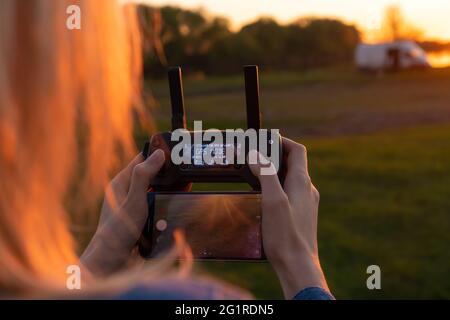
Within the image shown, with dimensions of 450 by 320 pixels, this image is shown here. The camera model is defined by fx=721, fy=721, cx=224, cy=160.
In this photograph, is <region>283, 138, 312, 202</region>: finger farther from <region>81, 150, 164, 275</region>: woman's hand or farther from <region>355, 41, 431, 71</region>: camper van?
<region>355, 41, 431, 71</region>: camper van

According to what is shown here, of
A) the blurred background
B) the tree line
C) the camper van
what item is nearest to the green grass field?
the blurred background

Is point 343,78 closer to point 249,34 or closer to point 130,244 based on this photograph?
point 249,34

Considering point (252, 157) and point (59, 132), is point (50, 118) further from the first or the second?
point (252, 157)

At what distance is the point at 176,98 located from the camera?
1676 mm

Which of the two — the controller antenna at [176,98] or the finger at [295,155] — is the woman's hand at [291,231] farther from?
the controller antenna at [176,98]

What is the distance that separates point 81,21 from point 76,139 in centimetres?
18

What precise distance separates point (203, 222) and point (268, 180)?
0.64 ft

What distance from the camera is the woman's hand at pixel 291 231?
4.49 feet

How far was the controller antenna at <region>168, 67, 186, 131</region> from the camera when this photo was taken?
1.67m

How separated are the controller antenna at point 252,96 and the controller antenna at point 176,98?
17 cm

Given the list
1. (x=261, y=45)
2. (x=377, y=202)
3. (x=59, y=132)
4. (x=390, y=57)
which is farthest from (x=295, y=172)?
(x=261, y=45)
